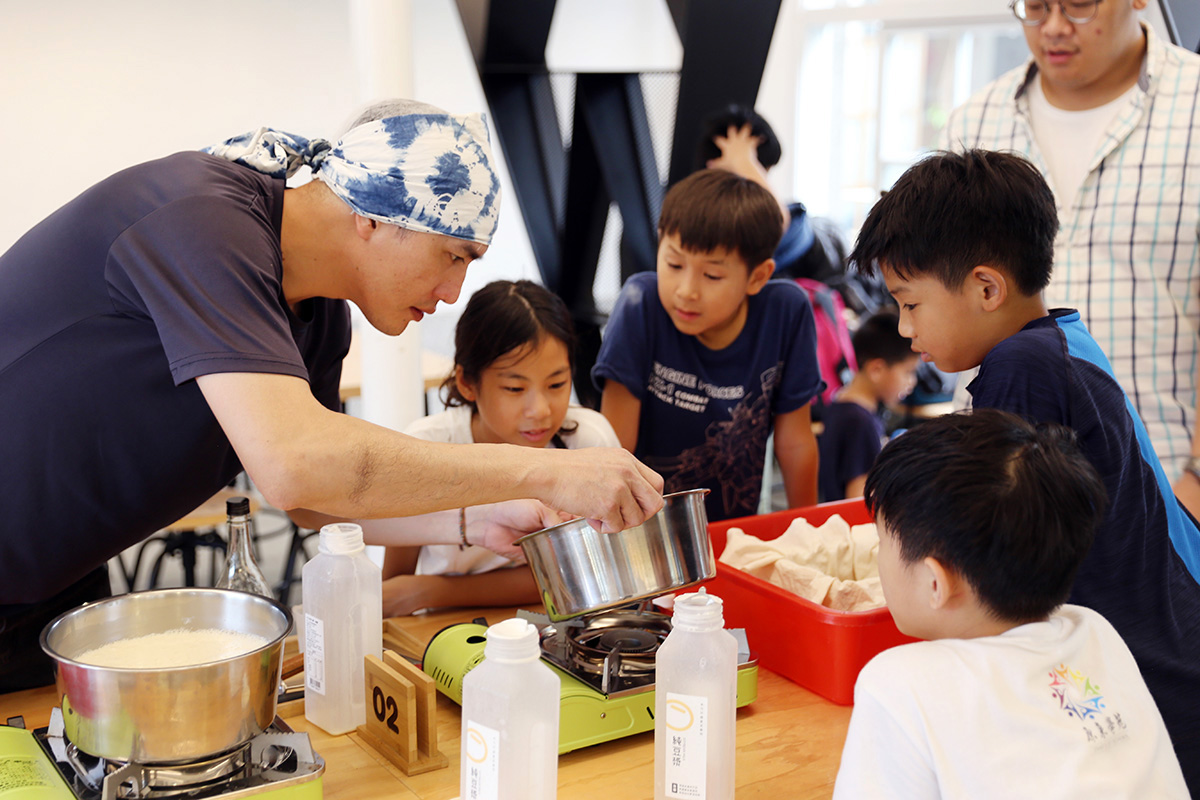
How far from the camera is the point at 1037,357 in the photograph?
1.38 meters

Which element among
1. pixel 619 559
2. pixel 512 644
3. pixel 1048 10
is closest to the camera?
pixel 512 644

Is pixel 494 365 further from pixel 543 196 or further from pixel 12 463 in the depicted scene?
pixel 543 196

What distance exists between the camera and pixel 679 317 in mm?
2377

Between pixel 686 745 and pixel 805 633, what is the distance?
1.61 ft

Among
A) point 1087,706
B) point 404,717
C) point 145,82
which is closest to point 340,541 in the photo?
point 404,717

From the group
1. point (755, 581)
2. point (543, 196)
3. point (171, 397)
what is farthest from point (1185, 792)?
point (543, 196)

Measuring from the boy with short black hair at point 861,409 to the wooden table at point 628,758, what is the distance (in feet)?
7.00

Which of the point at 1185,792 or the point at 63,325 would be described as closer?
the point at 1185,792

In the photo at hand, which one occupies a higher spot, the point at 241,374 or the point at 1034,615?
the point at 241,374

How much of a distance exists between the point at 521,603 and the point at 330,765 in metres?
0.67

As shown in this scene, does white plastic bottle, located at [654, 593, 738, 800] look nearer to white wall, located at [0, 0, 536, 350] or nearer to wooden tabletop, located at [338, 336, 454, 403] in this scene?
wooden tabletop, located at [338, 336, 454, 403]

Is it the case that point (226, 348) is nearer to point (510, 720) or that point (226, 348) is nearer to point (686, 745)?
point (510, 720)

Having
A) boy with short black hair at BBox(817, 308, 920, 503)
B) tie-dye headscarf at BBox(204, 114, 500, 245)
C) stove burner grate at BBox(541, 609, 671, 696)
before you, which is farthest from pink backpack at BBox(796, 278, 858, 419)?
tie-dye headscarf at BBox(204, 114, 500, 245)

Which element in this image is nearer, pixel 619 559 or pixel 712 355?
pixel 619 559
